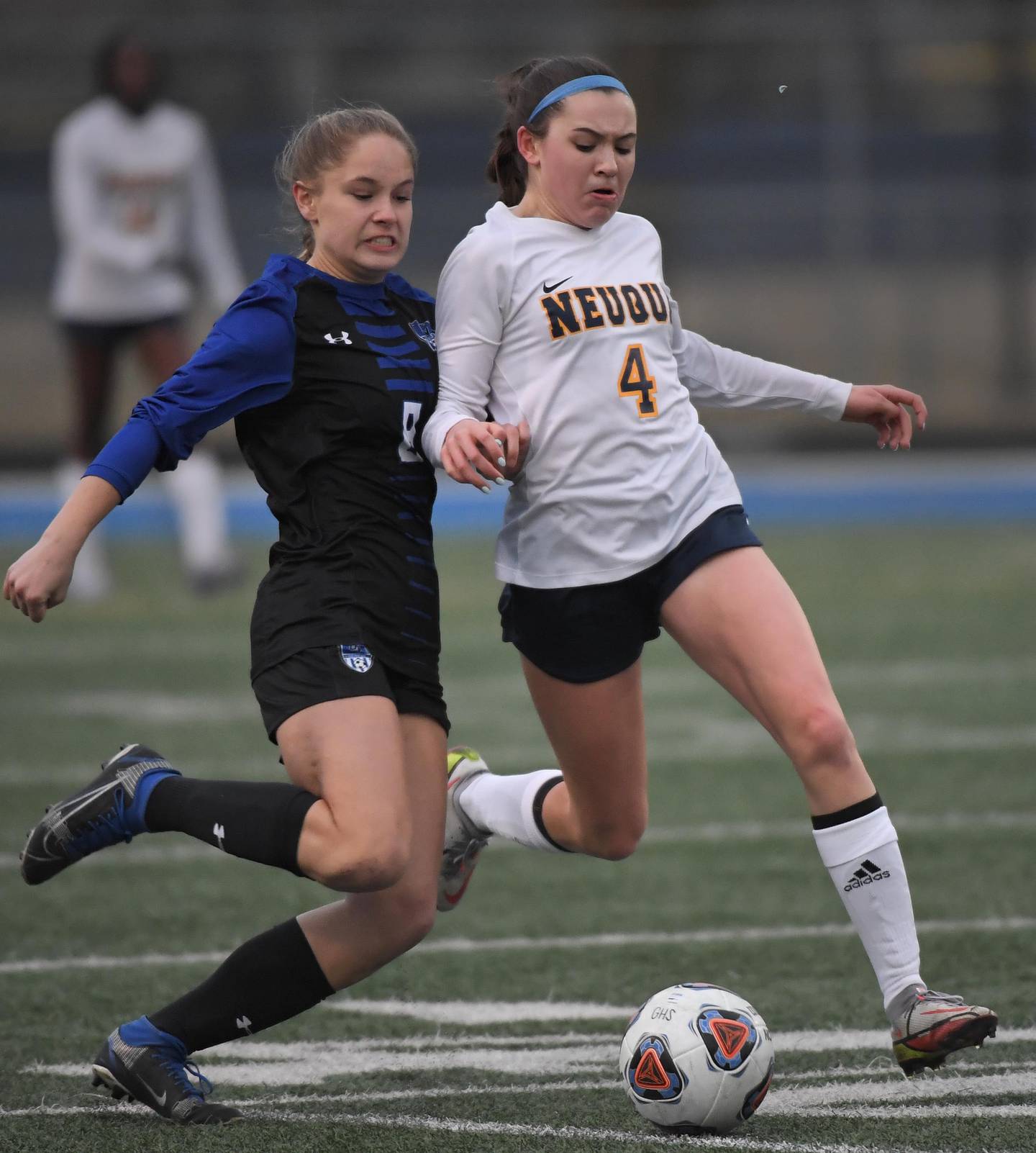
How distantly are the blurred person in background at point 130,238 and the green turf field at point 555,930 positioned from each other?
4.87 ft

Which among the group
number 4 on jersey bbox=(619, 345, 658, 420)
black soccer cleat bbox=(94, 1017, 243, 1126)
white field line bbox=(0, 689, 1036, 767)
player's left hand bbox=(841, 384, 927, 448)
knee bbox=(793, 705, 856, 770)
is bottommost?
white field line bbox=(0, 689, 1036, 767)

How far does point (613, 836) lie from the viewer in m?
4.51

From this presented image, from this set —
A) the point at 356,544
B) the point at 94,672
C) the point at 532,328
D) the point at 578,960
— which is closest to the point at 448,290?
the point at 532,328

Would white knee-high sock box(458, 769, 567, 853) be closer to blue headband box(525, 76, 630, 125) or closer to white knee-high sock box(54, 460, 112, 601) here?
blue headband box(525, 76, 630, 125)

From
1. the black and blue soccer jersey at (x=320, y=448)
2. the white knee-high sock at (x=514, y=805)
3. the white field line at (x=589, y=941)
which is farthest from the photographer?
the white field line at (x=589, y=941)

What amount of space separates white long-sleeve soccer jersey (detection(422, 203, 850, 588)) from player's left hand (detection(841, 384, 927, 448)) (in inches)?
19.8

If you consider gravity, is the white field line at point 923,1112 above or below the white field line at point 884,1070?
above

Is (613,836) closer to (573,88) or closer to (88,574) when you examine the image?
(573,88)

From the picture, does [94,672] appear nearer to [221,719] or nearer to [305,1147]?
[221,719]

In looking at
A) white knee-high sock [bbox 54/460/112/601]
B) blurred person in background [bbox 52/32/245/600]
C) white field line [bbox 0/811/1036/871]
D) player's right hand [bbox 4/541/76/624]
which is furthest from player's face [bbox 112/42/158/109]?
player's right hand [bbox 4/541/76/624]

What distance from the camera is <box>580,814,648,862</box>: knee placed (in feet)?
14.7

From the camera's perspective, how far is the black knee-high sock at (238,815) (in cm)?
376

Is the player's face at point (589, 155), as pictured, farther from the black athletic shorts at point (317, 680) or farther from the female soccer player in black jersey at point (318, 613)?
the black athletic shorts at point (317, 680)

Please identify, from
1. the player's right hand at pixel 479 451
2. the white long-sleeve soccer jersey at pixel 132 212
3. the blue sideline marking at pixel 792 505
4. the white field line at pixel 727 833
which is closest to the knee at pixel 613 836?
the player's right hand at pixel 479 451
